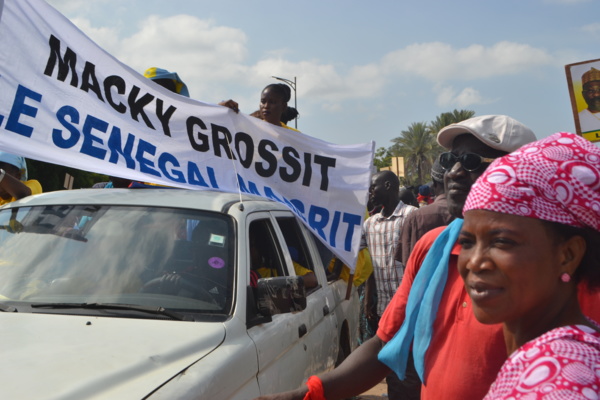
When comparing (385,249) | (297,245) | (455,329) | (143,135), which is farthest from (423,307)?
(385,249)

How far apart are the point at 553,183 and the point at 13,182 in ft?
14.0

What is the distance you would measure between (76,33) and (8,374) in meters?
2.32

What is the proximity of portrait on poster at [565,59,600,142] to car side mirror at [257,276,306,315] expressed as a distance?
5120 mm

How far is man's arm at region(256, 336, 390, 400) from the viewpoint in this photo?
2.02m

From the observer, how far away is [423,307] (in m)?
1.91

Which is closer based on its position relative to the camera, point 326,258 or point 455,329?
point 455,329

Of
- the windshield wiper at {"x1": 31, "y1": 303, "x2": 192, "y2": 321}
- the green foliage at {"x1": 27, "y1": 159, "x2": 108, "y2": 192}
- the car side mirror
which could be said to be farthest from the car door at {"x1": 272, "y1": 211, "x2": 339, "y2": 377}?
the green foliage at {"x1": 27, "y1": 159, "x2": 108, "y2": 192}

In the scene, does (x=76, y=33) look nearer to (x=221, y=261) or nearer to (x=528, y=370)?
(x=221, y=261)

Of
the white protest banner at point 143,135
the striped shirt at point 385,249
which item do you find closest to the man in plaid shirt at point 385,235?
the striped shirt at point 385,249

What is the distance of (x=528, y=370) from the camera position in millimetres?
1023

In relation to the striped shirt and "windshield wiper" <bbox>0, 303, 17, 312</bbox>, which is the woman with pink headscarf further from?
the striped shirt

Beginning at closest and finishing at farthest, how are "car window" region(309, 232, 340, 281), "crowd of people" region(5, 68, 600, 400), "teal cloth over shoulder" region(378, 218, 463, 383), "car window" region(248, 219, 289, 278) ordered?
"crowd of people" region(5, 68, 600, 400) → "teal cloth over shoulder" region(378, 218, 463, 383) → "car window" region(248, 219, 289, 278) → "car window" region(309, 232, 340, 281)

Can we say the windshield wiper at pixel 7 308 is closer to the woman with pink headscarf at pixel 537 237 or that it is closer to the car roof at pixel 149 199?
the car roof at pixel 149 199

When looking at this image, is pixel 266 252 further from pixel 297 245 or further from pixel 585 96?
pixel 585 96
